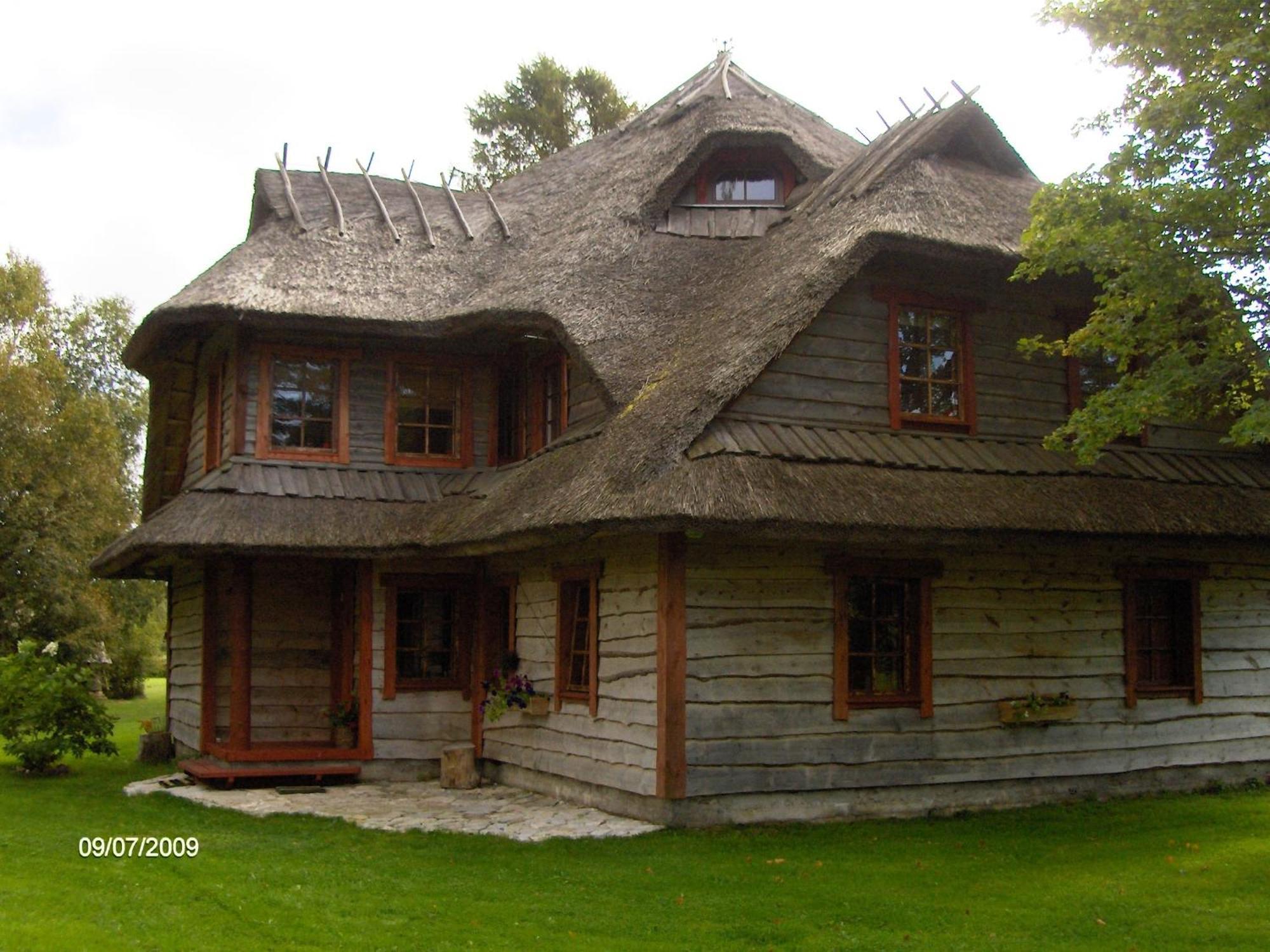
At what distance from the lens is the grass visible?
7531mm

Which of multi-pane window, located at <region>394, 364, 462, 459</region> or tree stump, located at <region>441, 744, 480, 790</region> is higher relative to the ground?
multi-pane window, located at <region>394, 364, 462, 459</region>

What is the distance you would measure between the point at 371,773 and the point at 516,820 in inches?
132

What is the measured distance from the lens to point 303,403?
15016 millimetres

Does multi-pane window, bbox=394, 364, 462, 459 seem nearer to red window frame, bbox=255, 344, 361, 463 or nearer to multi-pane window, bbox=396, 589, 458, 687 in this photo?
red window frame, bbox=255, 344, 361, 463

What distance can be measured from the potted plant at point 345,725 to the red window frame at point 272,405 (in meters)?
2.85


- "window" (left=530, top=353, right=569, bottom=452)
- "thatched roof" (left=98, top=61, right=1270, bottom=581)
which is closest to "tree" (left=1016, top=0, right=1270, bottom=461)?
"thatched roof" (left=98, top=61, right=1270, bottom=581)

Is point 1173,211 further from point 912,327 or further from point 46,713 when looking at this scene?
point 46,713

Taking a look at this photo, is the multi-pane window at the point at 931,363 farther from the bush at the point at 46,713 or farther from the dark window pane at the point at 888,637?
the bush at the point at 46,713

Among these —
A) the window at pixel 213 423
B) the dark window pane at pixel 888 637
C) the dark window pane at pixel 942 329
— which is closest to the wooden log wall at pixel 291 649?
the window at pixel 213 423

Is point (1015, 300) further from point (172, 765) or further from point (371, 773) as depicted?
point (172, 765)

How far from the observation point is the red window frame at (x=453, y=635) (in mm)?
14383

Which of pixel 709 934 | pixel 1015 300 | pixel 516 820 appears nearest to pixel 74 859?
pixel 516 820

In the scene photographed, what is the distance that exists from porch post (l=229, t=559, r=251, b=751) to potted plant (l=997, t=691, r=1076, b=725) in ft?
25.8

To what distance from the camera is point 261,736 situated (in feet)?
48.3
